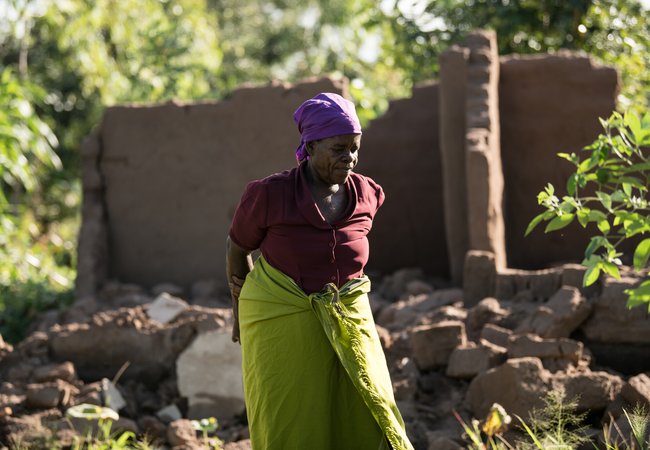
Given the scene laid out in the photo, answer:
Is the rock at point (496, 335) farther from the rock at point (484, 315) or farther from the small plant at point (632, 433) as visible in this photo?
the small plant at point (632, 433)

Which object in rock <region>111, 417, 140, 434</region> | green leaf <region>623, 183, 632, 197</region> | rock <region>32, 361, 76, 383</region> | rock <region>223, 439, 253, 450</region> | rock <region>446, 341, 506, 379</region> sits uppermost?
green leaf <region>623, 183, 632, 197</region>

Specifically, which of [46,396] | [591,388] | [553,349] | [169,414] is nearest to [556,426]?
[591,388]

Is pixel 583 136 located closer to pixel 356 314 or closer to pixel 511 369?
pixel 511 369

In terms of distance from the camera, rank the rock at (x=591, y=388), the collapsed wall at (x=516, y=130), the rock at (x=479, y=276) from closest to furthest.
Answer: the rock at (x=591, y=388)
the rock at (x=479, y=276)
the collapsed wall at (x=516, y=130)

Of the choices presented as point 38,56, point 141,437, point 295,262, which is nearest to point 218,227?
point 141,437

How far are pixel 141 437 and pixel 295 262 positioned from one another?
235cm

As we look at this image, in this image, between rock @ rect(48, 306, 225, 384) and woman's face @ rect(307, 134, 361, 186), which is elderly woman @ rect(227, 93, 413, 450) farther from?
rock @ rect(48, 306, 225, 384)

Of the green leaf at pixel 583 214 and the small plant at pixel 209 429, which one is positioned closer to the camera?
the green leaf at pixel 583 214

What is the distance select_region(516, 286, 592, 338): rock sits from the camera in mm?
6004

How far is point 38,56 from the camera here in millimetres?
15555

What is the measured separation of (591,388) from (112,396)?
262cm

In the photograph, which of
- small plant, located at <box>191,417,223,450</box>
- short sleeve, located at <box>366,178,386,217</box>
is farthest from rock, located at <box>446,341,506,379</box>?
short sleeve, located at <box>366,178,386,217</box>

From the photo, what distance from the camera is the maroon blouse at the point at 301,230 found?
3957mm

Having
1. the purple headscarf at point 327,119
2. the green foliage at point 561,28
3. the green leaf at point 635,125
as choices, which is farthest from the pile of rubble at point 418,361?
the green foliage at point 561,28
